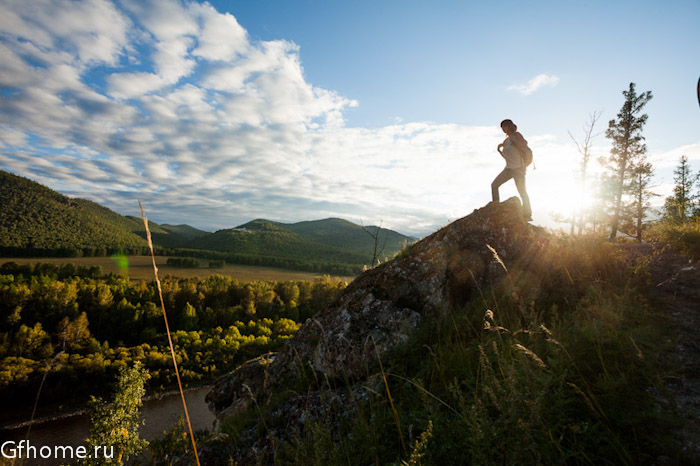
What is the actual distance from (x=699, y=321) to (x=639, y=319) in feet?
3.45

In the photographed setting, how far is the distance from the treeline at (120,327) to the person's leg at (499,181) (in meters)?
49.7

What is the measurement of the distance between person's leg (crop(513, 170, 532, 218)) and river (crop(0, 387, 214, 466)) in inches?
1597

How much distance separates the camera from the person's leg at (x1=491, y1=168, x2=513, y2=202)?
8.34 metres

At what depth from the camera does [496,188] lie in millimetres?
8680

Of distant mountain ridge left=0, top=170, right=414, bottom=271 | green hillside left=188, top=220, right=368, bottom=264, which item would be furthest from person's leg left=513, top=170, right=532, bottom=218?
green hillside left=188, top=220, right=368, bottom=264

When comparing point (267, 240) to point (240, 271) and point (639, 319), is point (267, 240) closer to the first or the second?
point (240, 271)

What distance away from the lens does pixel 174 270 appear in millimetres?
109375

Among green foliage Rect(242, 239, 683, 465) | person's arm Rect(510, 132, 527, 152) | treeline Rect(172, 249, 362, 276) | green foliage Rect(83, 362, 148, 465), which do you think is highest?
person's arm Rect(510, 132, 527, 152)

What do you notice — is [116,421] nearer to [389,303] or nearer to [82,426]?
[389,303]

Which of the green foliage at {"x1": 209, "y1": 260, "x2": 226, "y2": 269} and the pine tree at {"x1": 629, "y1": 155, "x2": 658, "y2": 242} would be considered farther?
the green foliage at {"x1": 209, "y1": 260, "x2": 226, "y2": 269}

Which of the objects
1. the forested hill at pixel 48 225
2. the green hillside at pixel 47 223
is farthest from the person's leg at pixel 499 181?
the green hillside at pixel 47 223

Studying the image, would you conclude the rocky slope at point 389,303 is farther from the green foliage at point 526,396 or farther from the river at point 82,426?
the river at point 82,426

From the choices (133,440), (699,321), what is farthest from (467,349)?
(133,440)

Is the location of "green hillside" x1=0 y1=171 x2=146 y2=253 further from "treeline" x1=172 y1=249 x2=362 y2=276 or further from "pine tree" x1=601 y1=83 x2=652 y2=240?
"pine tree" x1=601 y1=83 x2=652 y2=240
